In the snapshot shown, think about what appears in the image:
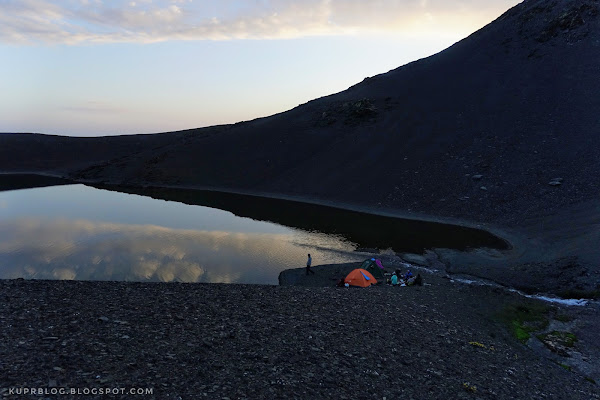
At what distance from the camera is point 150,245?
3981 centimetres

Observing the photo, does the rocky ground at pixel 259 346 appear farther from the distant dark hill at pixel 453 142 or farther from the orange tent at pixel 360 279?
the distant dark hill at pixel 453 142

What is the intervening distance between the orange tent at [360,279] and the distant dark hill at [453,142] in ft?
68.2

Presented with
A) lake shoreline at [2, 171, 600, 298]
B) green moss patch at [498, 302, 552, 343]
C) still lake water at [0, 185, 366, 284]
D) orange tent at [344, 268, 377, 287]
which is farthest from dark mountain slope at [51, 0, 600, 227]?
orange tent at [344, 268, 377, 287]

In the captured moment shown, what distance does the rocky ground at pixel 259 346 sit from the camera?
12.0 metres

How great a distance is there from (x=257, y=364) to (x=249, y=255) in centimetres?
2456

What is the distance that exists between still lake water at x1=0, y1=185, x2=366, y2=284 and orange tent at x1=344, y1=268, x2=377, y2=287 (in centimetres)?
612

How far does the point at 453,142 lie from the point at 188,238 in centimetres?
5654

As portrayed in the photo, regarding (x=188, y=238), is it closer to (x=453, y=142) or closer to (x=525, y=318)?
(x=525, y=318)

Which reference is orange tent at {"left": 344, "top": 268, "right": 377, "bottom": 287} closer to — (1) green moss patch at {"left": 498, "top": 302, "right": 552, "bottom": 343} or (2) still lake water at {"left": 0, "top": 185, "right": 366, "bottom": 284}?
(2) still lake water at {"left": 0, "top": 185, "right": 366, "bottom": 284}

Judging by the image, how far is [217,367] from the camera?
42.4 feet

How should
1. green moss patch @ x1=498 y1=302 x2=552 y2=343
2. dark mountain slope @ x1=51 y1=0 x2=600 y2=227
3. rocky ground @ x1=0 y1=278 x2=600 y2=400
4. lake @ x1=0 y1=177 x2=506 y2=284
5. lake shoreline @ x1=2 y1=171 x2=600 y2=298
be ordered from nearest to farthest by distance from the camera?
rocky ground @ x1=0 y1=278 x2=600 y2=400, green moss patch @ x1=498 y1=302 x2=552 y2=343, lake shoreline @ x1=2 y1=171 x2=600 y2=298, lake @ x1=0 y1=177 x2=506 y2=284, dark mountain slope @ x1=51 y1=0 x2=600 y2=227

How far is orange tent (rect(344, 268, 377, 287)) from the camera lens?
27.8 metres

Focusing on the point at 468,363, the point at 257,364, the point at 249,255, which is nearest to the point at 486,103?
the point at 249,255

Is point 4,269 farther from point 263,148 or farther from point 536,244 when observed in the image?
point 263,148
